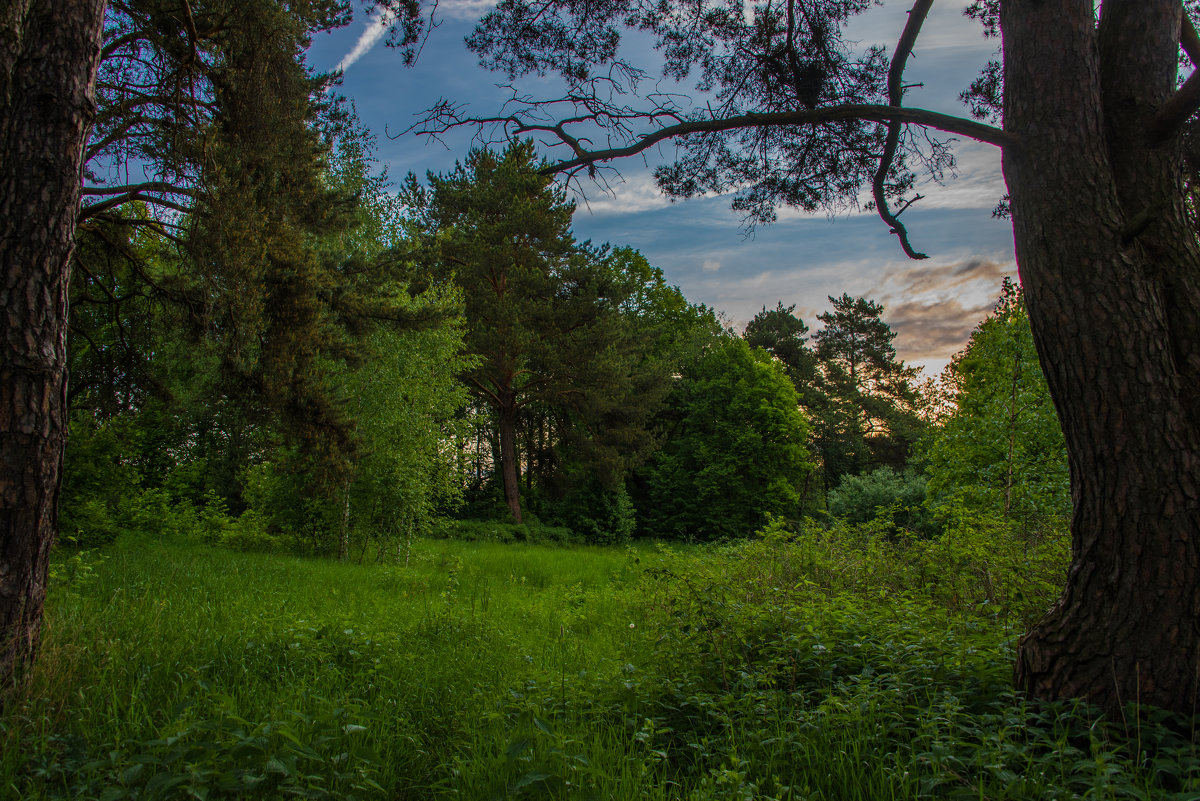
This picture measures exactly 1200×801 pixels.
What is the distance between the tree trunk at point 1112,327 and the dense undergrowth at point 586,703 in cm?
36

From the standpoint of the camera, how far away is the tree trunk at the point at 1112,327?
9.60 feet

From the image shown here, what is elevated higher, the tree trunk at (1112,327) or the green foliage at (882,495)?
the tree trunk at (1112,327)

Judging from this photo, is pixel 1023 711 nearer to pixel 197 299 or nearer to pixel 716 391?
pixel 197 299

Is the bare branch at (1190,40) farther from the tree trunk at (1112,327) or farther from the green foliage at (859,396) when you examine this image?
the green foliage at (859,396)

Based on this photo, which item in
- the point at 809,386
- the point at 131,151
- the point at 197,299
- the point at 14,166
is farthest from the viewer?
the point at 809,386

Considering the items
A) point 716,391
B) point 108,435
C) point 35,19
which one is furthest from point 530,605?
point 716,391

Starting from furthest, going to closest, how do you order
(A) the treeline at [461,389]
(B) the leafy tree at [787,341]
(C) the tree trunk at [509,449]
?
(B) the leafy tree at [787,341] → (C) the tree trunk at [509,449] → (A) the treeline at [461,389]

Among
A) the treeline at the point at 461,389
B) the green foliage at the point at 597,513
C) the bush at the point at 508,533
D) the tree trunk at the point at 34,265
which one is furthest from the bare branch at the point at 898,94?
the green foliage at the point at 597,513

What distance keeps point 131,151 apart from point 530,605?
7.05 meters

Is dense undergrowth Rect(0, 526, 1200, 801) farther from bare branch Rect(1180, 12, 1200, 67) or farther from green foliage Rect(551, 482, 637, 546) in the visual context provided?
green foliage Rect(551, 482, 637, 546)

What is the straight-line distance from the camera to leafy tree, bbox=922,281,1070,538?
9.70 m

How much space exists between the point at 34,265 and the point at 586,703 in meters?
4.06

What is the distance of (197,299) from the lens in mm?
7828

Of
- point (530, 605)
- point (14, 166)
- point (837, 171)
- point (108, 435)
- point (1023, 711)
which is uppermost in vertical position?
point (837, 171)
